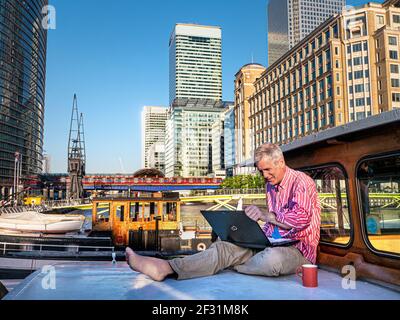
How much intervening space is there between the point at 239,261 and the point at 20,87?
113044mm

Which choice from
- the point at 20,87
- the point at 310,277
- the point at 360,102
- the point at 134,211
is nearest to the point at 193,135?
the point at 20,87

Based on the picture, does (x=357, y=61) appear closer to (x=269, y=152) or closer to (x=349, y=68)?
(x=349, y=68)

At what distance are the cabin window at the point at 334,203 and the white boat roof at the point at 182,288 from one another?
3.28 ft

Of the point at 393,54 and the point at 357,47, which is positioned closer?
the point at 393,54

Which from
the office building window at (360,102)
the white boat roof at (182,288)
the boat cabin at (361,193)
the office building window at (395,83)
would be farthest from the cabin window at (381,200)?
the office building window at (360,102)

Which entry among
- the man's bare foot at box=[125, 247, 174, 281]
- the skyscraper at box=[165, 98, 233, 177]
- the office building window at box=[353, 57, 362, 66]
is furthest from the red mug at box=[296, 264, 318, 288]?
the skyscraper at box=[165, 98, 233, 177]

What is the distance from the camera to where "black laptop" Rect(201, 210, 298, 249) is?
367 centimetres

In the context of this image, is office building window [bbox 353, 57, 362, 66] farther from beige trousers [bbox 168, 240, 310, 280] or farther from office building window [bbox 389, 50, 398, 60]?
beige trousers [bbox 168, 240, 310, 280]

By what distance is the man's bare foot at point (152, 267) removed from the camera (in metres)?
3.45

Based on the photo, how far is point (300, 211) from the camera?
3.73 m

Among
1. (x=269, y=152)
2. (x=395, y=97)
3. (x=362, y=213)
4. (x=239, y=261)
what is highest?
(x=395, y=97)

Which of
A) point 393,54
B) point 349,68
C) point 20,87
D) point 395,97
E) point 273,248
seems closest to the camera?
point 273,248

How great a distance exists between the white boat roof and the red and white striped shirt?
43 centimetres

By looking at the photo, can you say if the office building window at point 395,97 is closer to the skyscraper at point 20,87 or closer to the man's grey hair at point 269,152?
the man's grey hair at point 269,152
